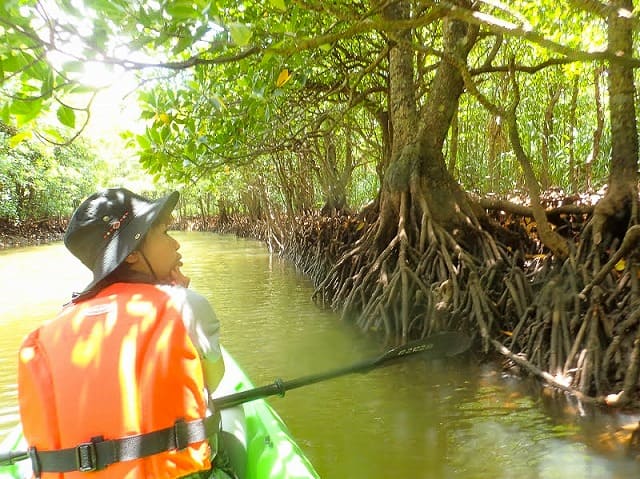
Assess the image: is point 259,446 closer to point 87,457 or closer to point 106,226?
point 87,457

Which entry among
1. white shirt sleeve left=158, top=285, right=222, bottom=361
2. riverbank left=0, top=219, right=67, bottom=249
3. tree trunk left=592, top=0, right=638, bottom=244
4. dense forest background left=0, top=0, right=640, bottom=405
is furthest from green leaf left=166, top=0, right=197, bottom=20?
riverbank left=0, top=219, right=67, bottom=249

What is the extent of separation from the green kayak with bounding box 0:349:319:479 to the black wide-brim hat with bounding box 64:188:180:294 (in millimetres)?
769

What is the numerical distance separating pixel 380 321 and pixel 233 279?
5229 millimetres

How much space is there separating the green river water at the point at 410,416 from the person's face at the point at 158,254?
167 cm

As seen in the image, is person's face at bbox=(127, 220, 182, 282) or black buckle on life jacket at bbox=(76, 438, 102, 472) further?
person's face at bbox=(127, 220, 182, 282)

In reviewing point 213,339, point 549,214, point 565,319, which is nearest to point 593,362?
point 565,319

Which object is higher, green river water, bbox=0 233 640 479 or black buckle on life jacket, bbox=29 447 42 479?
black buckle on life jacket, bbox=29 447 42 479

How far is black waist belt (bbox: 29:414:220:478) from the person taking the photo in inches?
53.4

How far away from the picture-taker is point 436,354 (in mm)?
3572

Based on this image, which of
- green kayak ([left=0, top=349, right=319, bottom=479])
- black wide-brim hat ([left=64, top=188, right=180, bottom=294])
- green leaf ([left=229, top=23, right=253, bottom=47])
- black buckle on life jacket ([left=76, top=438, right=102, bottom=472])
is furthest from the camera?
green kayak ([left=0, top=349, right=319, bottom=479])

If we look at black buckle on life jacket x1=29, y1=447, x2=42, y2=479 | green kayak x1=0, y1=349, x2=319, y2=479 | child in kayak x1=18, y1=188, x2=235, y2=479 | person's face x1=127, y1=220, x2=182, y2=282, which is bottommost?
green kayak x1=0, y1=349, x2=319, y2=479

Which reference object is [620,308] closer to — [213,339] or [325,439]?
[325,439]

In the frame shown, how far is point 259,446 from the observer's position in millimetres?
2127

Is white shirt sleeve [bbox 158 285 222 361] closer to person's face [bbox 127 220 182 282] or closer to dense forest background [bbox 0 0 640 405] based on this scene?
person's face [bbox 127 220 182 282]
